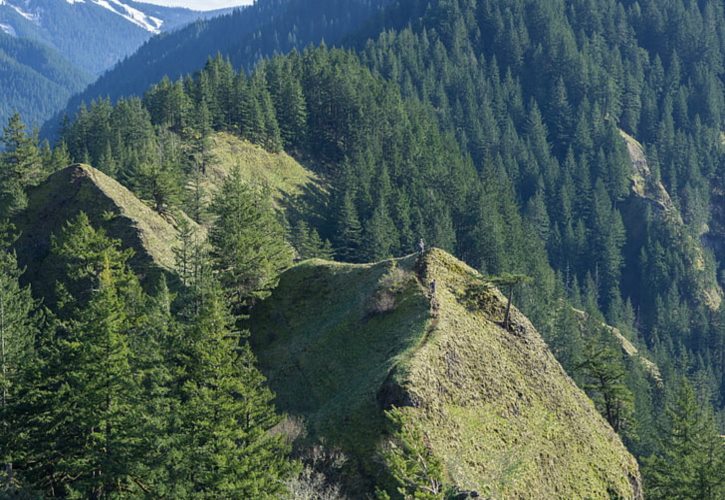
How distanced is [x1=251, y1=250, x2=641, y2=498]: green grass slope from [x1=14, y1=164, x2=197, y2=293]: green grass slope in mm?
18126

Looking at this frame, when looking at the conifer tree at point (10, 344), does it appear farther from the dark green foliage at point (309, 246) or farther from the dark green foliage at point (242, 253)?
the dark green foliage at point (309, 246)

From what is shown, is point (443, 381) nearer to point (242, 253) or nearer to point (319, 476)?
point (319, 476)

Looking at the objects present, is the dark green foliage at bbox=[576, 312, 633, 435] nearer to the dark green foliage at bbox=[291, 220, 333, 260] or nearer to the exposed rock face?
the dark green foliage at bbox=[291, 220, 333, 260]

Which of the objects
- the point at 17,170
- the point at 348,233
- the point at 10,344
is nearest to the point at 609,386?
the point at 10,344

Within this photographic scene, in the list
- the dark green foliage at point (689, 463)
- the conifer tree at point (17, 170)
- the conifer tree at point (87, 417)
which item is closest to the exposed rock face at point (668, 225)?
the dark green foliage at point (689, 463)

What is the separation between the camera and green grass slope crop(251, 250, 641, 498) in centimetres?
4338

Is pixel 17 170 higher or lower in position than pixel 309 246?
higher

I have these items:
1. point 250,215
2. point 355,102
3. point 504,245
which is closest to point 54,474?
point 250,215

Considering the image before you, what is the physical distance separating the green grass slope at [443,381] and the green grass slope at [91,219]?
18.1 meters

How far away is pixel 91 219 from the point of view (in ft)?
247

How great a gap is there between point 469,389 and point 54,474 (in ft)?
82.8

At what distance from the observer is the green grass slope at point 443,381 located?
43375 millimetres

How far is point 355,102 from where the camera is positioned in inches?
5787

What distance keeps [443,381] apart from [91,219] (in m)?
45.1
